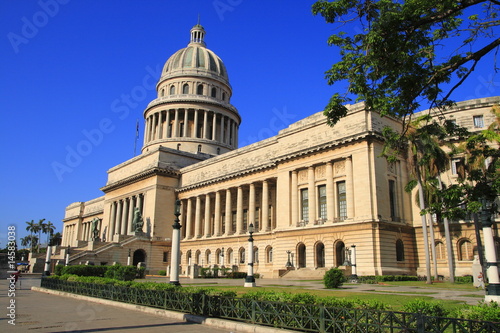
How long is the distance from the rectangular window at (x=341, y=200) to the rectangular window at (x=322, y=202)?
→ 1.88 metres

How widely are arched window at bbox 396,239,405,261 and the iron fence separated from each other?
29.2 meters

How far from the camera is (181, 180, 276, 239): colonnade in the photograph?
53.9 m

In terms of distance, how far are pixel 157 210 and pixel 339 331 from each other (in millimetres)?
56153

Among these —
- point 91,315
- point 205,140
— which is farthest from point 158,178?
point 91,315

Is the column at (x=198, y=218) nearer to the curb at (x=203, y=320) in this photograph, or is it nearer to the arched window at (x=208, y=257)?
the arched window at (x=208, y=257)

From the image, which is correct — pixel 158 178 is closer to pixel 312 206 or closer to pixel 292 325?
pixel 312 206

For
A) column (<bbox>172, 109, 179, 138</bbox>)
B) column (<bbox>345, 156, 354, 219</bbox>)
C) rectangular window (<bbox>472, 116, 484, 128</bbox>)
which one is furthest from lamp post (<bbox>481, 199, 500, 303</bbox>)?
column (<bbox>172, 109, 179, 138</bbox>)

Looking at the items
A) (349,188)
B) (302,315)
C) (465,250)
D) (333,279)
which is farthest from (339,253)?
(302,315)

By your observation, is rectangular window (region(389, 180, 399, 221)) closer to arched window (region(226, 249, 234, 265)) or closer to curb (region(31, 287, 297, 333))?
arched window (region(226, 249, 234, 265))

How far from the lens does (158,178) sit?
65750 mm

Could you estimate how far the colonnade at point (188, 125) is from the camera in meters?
83.2

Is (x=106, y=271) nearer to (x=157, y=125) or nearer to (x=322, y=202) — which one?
(x=322, y=202)

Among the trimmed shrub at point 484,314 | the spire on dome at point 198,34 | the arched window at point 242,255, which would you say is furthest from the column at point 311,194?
the spire on dome at point 198,34

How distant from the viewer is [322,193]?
43.5 metres
